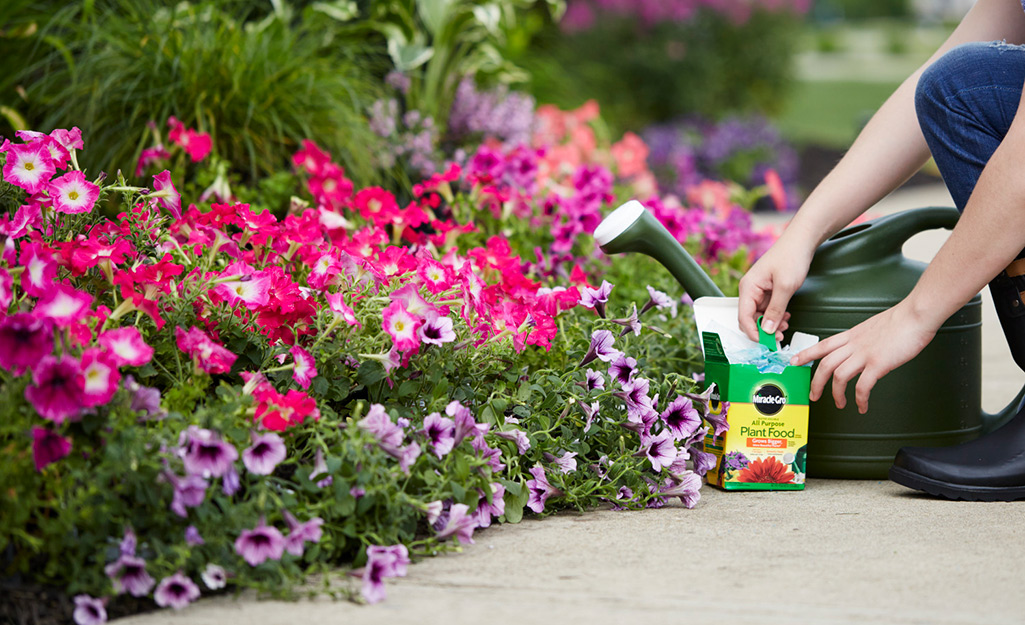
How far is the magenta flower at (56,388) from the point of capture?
1.19 meters

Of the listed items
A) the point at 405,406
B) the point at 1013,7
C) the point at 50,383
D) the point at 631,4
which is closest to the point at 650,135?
the point at 631,4

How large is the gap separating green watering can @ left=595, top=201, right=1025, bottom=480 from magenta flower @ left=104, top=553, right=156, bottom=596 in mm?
1025

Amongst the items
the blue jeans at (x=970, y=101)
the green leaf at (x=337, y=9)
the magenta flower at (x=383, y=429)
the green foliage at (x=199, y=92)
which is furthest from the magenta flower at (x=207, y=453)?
the green leaf at (x=337, y=9)

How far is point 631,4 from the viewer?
842cm

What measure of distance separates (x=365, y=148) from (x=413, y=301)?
1593 millimetres

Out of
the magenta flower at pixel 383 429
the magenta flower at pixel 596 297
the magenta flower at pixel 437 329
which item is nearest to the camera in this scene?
the magenta flower at pixel 383 429

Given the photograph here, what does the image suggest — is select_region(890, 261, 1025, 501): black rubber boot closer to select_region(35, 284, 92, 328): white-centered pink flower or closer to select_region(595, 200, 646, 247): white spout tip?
select_region(595, 200, 646, 247): white spout tip

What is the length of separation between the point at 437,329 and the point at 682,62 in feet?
23.5

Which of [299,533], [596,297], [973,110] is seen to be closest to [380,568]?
[299,533]

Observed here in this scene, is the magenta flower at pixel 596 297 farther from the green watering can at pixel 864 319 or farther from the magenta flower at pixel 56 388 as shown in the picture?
the magenta flower at pixel 56 388

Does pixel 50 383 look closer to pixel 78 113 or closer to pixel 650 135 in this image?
pixel 78 113

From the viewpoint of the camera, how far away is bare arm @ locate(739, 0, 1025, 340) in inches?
72.1

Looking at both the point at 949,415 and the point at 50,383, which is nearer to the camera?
the point at 50,383

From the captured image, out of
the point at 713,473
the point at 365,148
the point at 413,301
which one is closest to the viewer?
the point at 413,301
